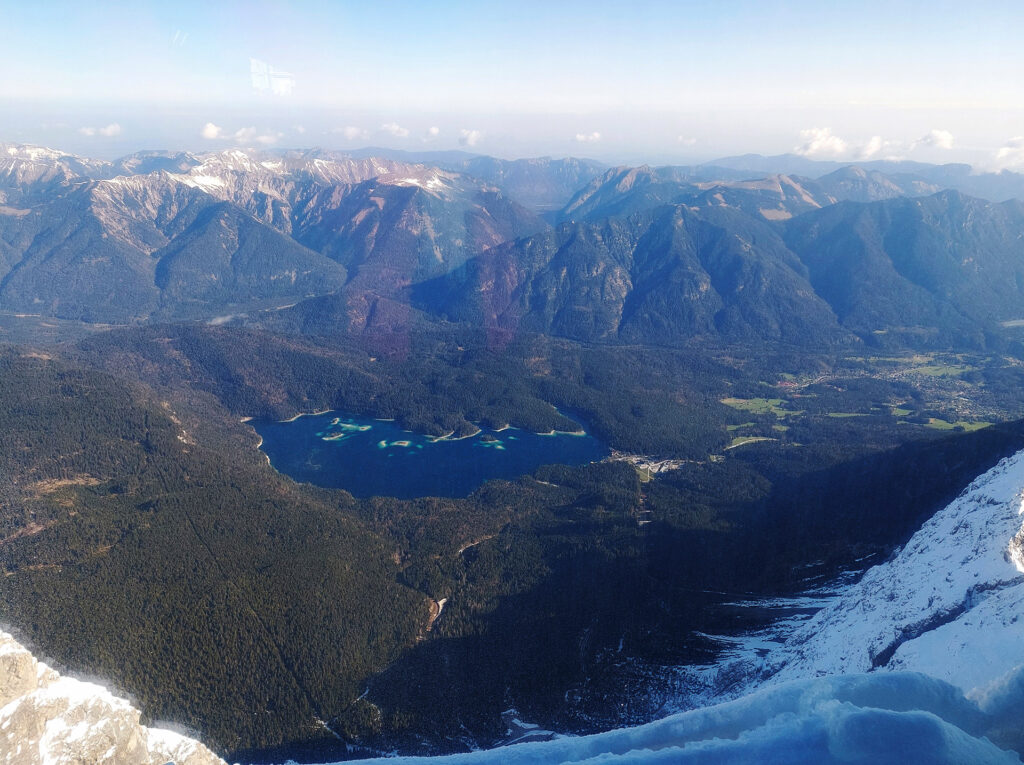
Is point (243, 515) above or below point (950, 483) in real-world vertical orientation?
below

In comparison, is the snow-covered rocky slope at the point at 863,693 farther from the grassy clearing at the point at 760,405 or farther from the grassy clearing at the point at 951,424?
the grassy clearing at the point at 760,405

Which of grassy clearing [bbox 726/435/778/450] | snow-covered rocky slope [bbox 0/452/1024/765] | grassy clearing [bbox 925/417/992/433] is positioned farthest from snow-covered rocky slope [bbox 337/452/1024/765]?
grassy clearing [bbox 925/417/992/433]

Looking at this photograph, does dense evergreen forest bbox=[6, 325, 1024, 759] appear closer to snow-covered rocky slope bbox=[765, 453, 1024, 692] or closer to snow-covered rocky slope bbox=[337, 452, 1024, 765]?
snow-covered rocky slope bbox=[765, 453, 1024, 692]

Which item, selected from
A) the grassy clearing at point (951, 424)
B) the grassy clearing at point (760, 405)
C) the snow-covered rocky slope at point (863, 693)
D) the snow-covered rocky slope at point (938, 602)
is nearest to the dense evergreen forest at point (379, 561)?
the snow-covered rocky slope at point (938, 602)

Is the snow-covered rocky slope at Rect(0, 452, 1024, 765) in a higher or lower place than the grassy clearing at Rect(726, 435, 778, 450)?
higher

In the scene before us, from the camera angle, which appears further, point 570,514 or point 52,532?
point 570,514

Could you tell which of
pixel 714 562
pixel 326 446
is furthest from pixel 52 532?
pixel 714 562

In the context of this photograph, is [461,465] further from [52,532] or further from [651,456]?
[52,532]

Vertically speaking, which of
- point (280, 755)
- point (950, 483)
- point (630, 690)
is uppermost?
point (950, 483)
